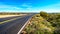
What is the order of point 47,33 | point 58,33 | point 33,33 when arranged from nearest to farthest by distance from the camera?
point 33,33 < point 47,33 < point 58,33

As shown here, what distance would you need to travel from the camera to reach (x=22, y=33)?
41.9ft

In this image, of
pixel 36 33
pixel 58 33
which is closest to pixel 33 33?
pixel 36 33

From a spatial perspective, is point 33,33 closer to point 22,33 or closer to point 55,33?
point 22,33

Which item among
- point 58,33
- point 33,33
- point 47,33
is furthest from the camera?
point 58,33

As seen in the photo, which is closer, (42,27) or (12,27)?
(42,27)

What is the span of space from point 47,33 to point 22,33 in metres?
2.68

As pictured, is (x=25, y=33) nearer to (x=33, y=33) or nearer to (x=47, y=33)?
(x=33, y=33)

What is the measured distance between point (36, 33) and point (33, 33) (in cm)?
33

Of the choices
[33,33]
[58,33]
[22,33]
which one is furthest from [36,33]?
[58,33]

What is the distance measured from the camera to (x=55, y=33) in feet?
49.9

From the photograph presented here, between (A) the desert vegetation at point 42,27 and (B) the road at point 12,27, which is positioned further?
(B) the road at point 12,27

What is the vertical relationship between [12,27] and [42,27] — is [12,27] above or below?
above

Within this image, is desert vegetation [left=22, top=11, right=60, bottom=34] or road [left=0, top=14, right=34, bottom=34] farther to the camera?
road [left=0, top=14, right=34, bottom=34]

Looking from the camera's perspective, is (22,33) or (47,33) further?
(47,33)
